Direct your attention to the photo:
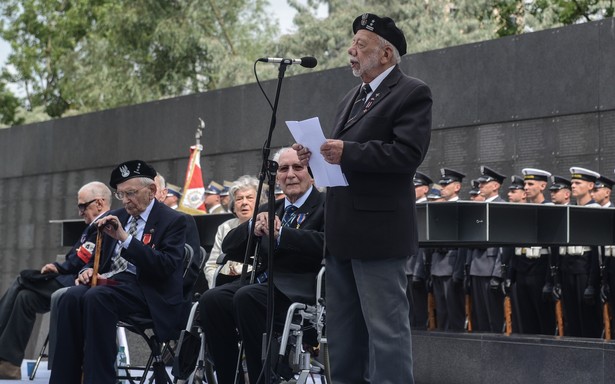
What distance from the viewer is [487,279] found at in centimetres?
1117

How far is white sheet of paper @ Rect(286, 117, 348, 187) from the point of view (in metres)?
5.34

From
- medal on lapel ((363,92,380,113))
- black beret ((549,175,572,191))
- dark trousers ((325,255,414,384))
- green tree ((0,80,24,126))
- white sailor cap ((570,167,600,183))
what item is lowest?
dark trousers ((325,255,414,384))

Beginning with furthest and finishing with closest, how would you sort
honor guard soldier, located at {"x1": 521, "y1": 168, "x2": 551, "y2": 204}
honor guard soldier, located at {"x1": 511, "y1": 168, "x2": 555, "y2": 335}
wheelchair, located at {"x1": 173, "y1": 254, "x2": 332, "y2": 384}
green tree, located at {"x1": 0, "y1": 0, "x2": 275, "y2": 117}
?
1. green tree, located at {"x1": 0, "y1": 0, "x2": 275, "y2": 117}
2. honor guard soldier, located at {"x1": 521, "y1": 168, "x2": 551, "y2": 204}
3. honor guard soldier, located at {"x1": 511, "y1": 168, "x2": 555, "y2": 335}
4. wheelchair, located at {"x1": 173, "y1": 254, "x2": 332, "y2": 384}

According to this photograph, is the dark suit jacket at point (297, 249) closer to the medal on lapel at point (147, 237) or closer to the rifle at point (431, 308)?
the medal on lapel at point (147, 237)

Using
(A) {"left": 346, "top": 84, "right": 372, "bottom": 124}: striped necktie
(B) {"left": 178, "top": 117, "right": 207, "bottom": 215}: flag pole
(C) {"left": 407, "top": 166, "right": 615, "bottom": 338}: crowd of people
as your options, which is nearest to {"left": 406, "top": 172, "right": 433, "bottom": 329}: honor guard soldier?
(C) {"left": 407, "top": 166, "right": 615, "bottom": 338}: crowd of people

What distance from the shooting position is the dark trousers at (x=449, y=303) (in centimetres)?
1163

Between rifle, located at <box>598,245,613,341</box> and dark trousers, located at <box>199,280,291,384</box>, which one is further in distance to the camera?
rifle, located at <box>598,245,613,341</box>

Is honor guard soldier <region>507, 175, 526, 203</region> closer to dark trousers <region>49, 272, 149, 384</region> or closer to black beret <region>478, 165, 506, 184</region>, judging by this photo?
black beret <region>478, 165, 506, 184</region>

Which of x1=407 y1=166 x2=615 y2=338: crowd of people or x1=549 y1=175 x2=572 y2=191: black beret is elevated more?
x1=549 y1=175 x2=572 y2=191: black beret

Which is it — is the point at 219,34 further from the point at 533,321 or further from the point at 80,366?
the point at 80,366

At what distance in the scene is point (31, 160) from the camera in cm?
2175

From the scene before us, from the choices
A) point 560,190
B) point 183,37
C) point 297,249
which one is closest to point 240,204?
point 297,249

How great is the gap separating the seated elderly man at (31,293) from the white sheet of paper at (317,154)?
375cm

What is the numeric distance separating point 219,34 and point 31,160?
856 centimetres
